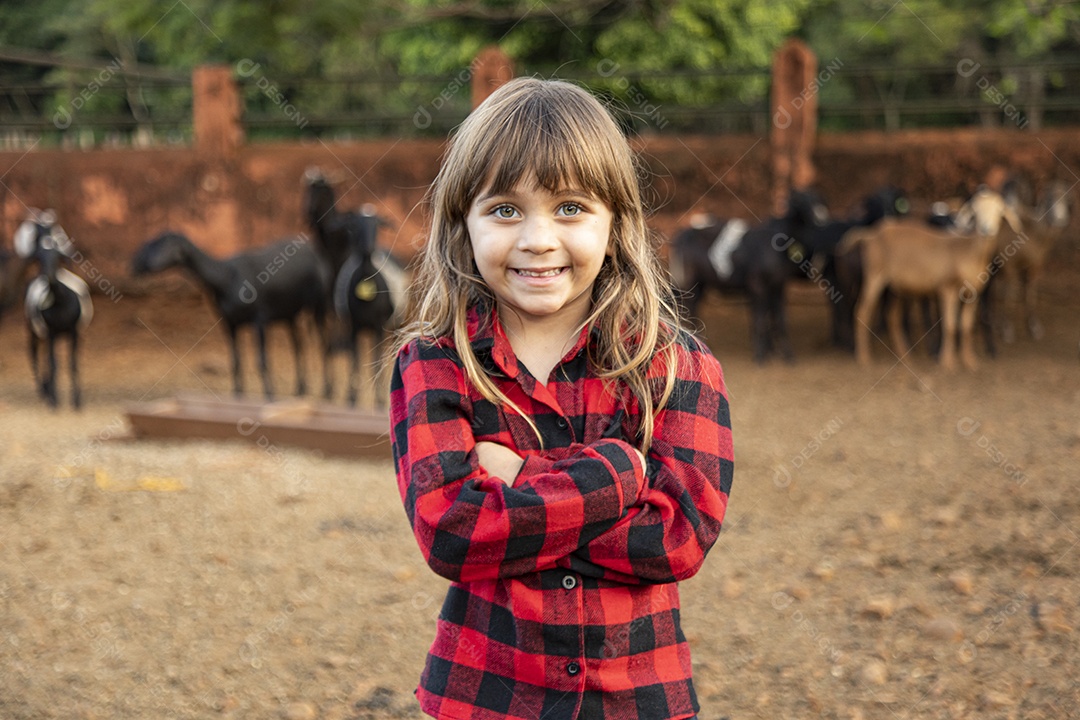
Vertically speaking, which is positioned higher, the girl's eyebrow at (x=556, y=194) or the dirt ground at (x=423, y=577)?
the girl's eyebrow at (x=556, y=194)

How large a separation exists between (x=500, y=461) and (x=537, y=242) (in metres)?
0.42

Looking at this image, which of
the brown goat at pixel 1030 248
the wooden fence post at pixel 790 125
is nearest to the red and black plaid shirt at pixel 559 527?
the brown goat at pixel 1030 248

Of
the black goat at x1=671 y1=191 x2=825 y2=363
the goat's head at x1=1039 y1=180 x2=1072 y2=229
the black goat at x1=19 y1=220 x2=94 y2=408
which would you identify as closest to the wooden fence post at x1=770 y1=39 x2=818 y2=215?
the black goat at x1=671 y1=191 x2=825 y2=363

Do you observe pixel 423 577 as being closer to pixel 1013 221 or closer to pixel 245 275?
pixel 245 275

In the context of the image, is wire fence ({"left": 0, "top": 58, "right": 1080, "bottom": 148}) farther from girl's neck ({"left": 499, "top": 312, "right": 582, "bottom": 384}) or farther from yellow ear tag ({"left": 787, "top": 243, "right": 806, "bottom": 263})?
girl's neck ({"left": 499, "top": 312, "right": 582, "bottom": 384})

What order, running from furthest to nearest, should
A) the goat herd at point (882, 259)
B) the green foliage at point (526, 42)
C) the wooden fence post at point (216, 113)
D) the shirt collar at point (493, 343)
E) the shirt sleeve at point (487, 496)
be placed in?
the green foliage at point (526, 42) < the wooden fence post at point (216, 113) < the goat herd at point (882, 259) < the shirt collar at point (493, 343) < the shirt sleeve at point (487, 496)

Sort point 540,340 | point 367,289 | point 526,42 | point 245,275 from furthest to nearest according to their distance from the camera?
point 526,42 < point 245,275 < point 367,289 < point 540,340

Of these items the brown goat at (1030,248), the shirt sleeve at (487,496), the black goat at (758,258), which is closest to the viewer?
the shirt sleeve at (487,496)

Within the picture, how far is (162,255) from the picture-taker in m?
9.23

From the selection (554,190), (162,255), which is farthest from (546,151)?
(162,255)

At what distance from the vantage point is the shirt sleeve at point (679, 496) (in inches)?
79.8

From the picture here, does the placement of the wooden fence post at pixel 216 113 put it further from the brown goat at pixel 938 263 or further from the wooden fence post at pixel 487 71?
the brown goat at pixel 938 263

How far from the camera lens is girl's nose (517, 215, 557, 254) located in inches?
79.3

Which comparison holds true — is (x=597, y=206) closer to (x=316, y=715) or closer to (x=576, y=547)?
(x=576, y=547)
